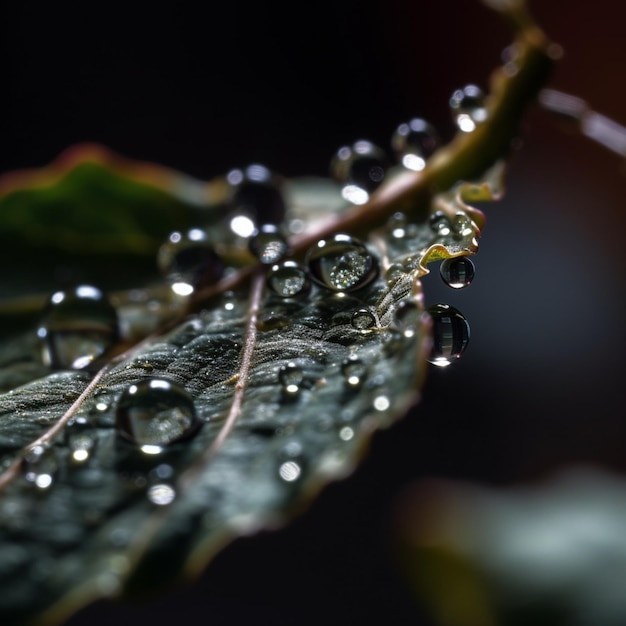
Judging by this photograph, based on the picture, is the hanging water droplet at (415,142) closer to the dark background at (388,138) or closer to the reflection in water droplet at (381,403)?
the reflection in water droplet at (381,403)

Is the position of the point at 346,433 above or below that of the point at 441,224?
below

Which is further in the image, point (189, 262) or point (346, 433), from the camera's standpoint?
point (189, 262)

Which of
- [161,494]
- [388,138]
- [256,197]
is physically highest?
[388,138]

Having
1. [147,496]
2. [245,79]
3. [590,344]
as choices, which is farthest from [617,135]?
[245,79]

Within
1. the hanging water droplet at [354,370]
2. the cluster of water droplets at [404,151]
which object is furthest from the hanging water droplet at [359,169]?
the hanging water droplet at [354,370]

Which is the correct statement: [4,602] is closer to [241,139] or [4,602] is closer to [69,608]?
[69,608]

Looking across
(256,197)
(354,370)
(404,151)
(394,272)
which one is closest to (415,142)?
(404,151)

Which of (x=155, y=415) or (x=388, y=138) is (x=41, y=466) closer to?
(x=155, y=415)

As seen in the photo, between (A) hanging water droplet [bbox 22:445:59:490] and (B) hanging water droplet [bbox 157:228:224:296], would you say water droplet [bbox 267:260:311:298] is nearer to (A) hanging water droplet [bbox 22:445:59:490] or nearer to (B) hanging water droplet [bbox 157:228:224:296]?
(B) hanging water droplet [bbox 157:228:224:296]
